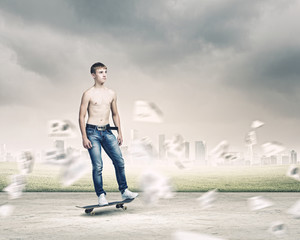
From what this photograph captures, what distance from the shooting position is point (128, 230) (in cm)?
457

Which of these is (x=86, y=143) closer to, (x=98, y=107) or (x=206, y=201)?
(x=98, y=107)

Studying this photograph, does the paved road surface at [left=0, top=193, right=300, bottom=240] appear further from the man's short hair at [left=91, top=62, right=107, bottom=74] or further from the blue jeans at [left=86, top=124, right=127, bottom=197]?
the man's short hair at [left=91, top=62, right=107, bottom=74]

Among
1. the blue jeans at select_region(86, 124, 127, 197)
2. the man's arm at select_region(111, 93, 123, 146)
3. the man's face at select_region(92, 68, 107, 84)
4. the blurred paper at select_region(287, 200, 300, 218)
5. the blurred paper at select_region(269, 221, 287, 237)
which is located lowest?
the blurred paper at select_region(269, 221, 287, 237)

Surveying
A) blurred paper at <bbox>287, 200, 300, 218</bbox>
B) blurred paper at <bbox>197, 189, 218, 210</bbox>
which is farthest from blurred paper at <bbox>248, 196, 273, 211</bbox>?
blurred paper at <bbox>197, 189, 218, 210</bbox>

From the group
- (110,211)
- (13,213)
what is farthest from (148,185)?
(13,213)

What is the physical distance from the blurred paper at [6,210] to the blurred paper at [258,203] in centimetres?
365

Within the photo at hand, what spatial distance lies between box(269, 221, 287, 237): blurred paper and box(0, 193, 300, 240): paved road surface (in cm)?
5

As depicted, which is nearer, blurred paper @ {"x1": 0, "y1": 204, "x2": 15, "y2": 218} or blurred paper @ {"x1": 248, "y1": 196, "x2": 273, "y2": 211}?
blurred paper @ {"x1": 0, "y1": 204, "x2": 15, "y2": 218}

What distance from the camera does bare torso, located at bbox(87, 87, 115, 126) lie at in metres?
6.07

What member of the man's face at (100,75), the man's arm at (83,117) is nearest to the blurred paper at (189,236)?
the man's arm at (83,117)

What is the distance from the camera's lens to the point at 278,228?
15.3 feet

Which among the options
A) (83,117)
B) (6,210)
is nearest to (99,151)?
(83,117)

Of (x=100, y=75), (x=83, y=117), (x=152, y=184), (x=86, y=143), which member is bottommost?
(x=152, y=184)

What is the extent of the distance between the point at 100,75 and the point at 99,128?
2.63 feet
